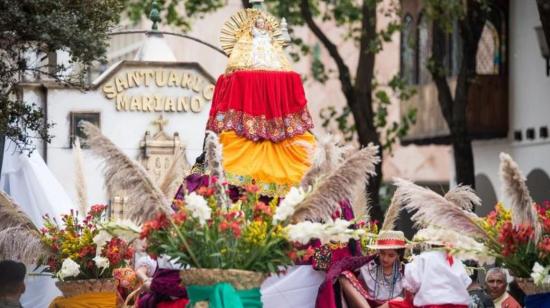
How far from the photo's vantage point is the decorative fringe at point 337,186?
9812 mm

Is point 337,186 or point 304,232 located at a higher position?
point 337,186

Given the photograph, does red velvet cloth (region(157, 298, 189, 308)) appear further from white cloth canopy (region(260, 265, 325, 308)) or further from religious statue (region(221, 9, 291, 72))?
religious statue (region(221, 9, 291, 72))

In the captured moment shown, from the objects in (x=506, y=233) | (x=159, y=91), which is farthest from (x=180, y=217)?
(x=159, y=91)

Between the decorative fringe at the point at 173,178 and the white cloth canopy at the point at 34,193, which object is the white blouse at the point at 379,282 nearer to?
the decorative fringe at the point at 173,178

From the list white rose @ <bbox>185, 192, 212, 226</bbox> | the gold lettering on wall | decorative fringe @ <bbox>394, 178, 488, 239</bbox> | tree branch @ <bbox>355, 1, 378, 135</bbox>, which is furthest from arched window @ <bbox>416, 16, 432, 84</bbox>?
white rose @ <bbox>185, 192, 212, 226</bbox>

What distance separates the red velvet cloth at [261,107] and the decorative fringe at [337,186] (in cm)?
150

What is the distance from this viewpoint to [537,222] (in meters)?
10.6

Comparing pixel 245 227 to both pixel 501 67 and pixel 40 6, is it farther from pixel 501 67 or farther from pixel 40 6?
pixel 501 67

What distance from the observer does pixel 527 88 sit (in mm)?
29984

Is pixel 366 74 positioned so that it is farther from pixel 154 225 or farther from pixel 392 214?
pixel 154 225

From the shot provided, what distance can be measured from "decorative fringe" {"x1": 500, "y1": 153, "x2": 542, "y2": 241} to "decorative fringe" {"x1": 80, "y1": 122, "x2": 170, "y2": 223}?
2.05m

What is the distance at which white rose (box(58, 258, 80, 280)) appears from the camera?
12.7m

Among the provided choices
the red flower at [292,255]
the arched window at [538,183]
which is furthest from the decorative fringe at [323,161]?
the arched window at [538,183]

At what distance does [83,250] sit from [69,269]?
272 mm
